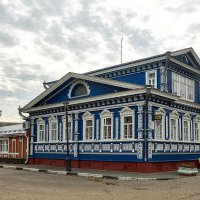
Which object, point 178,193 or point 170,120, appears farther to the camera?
point 170,120

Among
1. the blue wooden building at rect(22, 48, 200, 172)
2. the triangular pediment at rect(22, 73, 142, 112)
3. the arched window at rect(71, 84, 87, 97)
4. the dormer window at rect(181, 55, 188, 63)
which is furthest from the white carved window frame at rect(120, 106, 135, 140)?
the dormer window at rect(181, 55, 188, 63)

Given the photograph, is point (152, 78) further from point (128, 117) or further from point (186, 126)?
point (186, 126)

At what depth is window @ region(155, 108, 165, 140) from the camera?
72.5 ft

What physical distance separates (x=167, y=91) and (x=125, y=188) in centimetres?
1030

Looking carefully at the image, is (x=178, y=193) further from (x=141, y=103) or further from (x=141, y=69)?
(x=141, y=69)

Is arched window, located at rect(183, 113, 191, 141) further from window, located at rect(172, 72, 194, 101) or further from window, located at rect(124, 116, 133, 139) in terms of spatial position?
window, located at rect(124, 116, 133, 139)

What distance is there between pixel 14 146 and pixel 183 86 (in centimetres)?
1585

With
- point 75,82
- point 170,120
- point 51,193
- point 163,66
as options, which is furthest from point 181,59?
point 51,193

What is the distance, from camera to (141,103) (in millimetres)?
21328

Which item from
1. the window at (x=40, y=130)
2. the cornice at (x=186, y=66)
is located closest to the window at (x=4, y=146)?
the window at (x=40, y=130)

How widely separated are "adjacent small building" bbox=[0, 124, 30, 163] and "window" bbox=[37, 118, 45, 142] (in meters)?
1.48

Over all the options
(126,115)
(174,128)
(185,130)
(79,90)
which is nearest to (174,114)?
(174,128)

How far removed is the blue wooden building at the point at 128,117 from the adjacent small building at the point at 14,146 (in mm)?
1644

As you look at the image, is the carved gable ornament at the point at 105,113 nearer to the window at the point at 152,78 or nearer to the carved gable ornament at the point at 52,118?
the window at the point at 152,78
